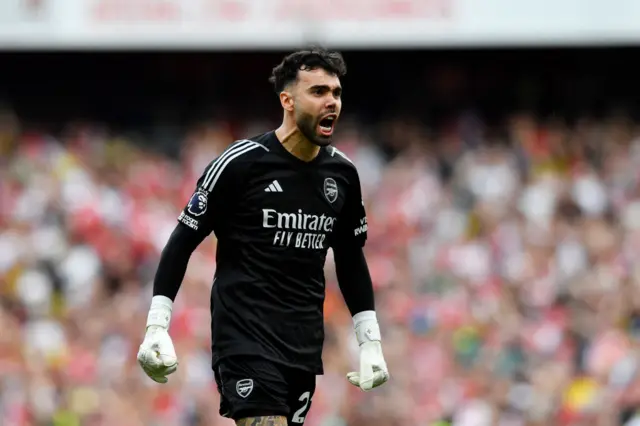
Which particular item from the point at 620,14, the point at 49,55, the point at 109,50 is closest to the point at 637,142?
the point at 620,14

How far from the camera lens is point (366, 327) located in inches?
270

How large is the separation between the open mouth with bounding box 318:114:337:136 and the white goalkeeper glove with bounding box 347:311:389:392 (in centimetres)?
100

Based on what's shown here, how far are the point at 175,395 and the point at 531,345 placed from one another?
3013mm

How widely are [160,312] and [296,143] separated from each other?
984 mm

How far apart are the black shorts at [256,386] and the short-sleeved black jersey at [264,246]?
0.14 ft

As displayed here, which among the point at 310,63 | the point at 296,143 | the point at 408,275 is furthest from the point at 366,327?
the point at 408,275

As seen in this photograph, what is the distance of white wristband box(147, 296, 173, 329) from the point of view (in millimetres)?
6273

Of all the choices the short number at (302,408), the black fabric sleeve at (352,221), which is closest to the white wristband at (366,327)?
the black fabric sleeve at (352,221)

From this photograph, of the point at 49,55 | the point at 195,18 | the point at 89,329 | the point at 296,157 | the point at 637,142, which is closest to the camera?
the point at 296,157

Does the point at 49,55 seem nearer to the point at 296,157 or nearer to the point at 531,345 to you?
A: the point at 531,345

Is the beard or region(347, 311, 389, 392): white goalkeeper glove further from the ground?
the beard

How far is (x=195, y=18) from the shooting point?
15.6 metres

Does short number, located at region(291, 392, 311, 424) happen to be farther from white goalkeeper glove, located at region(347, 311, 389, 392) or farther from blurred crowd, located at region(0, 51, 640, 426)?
blurred crowd, located at region(0, 51, 640, 426)

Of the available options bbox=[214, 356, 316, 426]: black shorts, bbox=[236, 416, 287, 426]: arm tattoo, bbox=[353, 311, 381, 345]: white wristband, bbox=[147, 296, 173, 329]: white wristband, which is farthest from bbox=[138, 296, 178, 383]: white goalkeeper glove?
bbox=[353, 311, 381, 345]: white wristband
